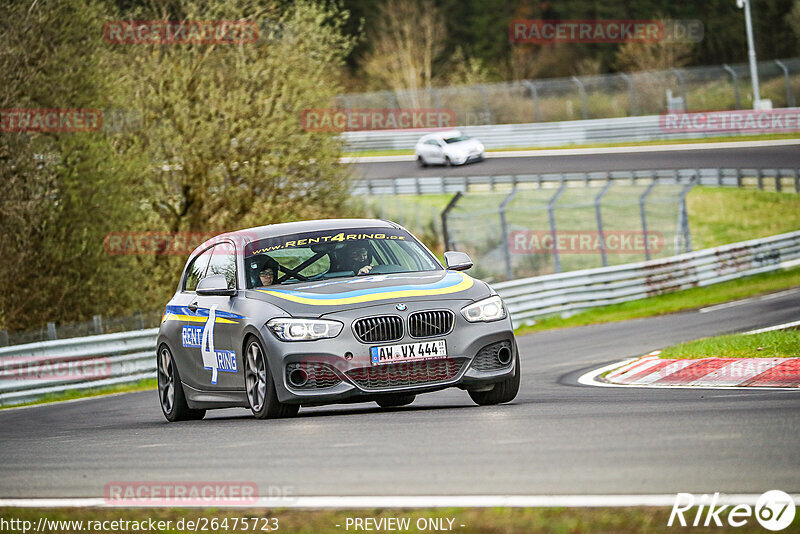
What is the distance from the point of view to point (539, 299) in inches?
1051

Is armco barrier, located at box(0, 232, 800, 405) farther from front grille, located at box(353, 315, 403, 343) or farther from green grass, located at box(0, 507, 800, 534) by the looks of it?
green grass, located at box(0, 507, 800, 534)

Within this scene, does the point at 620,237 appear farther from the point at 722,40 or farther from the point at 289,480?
the point at 722,40

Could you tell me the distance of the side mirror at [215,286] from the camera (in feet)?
34.2

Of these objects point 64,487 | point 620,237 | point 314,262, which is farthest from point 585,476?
point 620,237

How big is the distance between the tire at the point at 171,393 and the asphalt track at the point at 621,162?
96.2 ft

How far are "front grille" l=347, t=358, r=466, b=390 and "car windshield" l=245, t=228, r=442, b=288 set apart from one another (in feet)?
4.18

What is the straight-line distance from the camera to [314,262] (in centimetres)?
1073

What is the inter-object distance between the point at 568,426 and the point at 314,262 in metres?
3.28

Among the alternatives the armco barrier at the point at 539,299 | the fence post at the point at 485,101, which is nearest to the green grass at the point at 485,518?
the armco barrier at the point at 539,299

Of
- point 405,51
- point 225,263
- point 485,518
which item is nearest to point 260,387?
point 225,263

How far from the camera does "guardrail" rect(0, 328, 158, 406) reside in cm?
1856

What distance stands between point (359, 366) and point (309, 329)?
0.45 metres

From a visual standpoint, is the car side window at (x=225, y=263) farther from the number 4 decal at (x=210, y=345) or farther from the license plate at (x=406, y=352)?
the license plate at (x=406, y=352)

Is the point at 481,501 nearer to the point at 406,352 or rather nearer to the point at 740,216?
the point at 406,352
